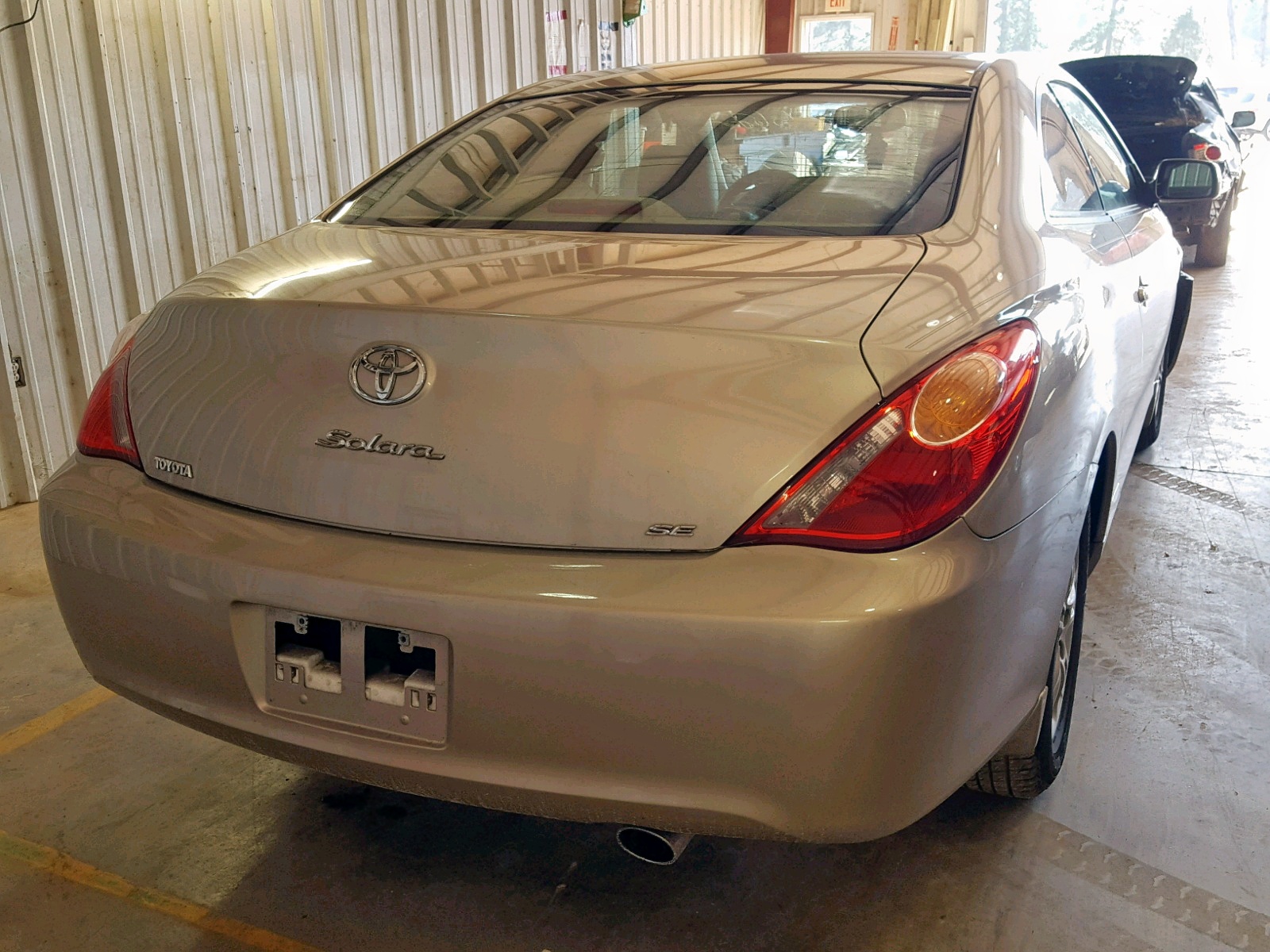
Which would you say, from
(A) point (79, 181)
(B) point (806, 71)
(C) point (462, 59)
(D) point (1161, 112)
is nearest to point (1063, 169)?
(B) point (806, 71)

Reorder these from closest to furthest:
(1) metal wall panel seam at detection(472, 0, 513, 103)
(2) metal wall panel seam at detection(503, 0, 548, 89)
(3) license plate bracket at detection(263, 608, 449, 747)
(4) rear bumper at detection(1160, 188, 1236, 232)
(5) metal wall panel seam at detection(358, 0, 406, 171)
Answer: (3) license plate bracket at detection(263, 608, 449, 747) → (5) metal wall panel seam at detection(358, 0, 406, 171) → (1) metal wall panel seam at detection(472, 0, 513, 103) → (2) metal wall panel seam at detection(503, 0, 548, 89) → (4) rear bumper at detection(1160, 188, 1236, 232)

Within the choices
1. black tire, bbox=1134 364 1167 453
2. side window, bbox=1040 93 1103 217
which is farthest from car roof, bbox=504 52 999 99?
black tire, bbox=1134 364 1167 453

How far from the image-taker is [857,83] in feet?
6.68

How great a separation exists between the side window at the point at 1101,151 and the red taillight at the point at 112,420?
191cm

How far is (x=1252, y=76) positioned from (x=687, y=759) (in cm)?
1755

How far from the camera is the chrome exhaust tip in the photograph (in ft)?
4.33

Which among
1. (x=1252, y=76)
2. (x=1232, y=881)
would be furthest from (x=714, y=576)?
(x=1252, y=76)

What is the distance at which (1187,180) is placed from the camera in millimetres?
2822

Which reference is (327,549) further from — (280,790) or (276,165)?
(276,165)

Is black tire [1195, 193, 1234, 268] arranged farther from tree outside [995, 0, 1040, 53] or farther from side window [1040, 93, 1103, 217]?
side window [1040, 93, 1103, 217]

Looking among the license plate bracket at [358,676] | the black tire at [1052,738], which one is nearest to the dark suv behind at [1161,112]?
the black tire at [1052,738]

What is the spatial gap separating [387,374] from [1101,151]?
208 cm

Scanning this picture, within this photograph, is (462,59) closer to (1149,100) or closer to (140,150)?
(140,150)

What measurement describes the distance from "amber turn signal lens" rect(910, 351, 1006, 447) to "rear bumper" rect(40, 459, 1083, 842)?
0.39ft
